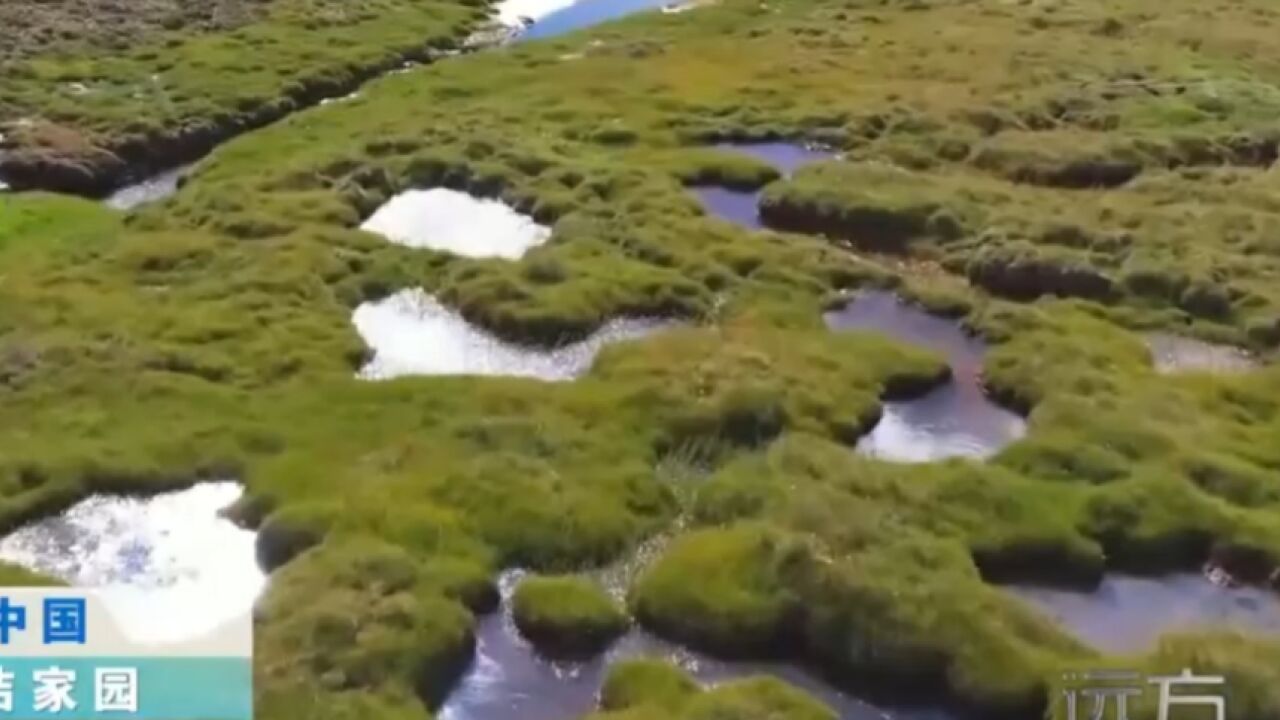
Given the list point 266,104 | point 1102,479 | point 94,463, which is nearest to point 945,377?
point 1102,479

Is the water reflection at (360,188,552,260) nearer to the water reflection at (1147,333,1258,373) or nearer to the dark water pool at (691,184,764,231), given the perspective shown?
the dark water pool at (691,184,764,231)

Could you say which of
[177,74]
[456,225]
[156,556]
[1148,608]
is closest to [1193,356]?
[1148,608]

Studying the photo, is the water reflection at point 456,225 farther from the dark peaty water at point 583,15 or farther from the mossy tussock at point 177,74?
the dark peaty water at point 583,15

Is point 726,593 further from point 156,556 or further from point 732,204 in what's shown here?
point 732,204

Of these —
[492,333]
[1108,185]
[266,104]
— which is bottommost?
[266,104]

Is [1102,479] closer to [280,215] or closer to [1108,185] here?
[1108,185]

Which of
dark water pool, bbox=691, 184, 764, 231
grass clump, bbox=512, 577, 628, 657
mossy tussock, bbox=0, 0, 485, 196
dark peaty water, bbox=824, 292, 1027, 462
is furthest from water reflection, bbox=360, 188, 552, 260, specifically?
grass clump, bbox=512, 577, 628, 657

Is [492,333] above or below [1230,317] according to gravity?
below
